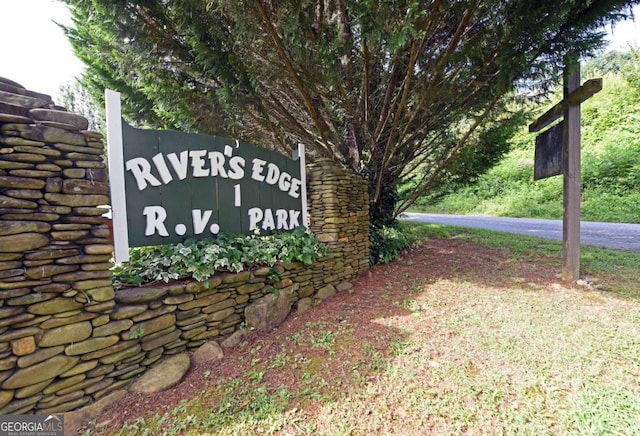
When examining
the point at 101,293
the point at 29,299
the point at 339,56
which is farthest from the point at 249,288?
the point at 339,56

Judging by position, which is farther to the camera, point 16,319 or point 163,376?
point 163,376

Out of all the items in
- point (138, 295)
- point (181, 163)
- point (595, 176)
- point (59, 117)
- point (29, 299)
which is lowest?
point (138, 295)

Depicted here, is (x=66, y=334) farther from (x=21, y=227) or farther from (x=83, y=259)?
(x=21, y=227)

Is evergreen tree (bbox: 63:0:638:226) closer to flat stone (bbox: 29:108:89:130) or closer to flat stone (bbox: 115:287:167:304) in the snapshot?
flat stone (bbox: 29:108:89:130)

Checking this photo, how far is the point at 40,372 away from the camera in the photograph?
1709mm

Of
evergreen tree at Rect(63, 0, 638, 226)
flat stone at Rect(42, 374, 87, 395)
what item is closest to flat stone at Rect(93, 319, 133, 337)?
flat stone at Rect(42, 374, 87, 395)

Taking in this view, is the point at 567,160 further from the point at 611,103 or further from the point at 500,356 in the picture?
the point at 611,103

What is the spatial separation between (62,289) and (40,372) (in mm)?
495

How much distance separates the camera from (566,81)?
3713 millimetres

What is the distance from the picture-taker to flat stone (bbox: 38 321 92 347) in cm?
175

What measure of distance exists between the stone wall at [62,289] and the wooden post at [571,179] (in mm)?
4703

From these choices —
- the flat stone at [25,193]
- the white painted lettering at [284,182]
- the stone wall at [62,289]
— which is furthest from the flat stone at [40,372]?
the white painted lettering at [284,182]

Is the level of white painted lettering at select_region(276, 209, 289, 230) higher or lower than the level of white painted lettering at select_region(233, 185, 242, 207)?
lower

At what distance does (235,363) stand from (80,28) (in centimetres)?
788
